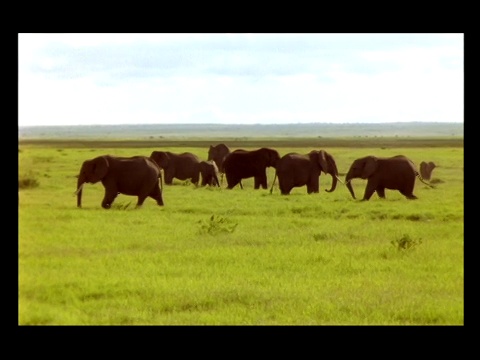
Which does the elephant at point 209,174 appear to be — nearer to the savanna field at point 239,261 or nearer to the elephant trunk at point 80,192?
the savanna field at point 239,261

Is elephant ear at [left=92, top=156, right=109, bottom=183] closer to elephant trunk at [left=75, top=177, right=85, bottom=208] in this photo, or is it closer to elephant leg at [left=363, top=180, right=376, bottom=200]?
elephant trunk at [left=75, top=177, right=85, bottom=208]

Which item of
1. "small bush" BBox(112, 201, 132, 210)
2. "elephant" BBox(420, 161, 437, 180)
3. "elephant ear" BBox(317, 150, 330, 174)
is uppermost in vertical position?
"elephant ear" BBox(317, 150, 330, 174)

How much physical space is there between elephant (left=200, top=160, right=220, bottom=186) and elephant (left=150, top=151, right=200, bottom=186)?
0.26 metres

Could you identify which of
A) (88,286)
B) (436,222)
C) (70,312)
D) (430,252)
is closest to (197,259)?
(88,286)

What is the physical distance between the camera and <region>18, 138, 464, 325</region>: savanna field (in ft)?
32.9

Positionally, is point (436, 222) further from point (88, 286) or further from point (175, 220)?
point (88, 286)

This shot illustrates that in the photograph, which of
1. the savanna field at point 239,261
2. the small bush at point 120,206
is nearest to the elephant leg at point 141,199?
the savanna field at point 239,261

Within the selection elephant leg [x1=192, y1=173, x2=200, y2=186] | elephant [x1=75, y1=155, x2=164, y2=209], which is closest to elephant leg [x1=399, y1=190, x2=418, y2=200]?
elephant [x1=75, y1=155, x2=164, y2=209]

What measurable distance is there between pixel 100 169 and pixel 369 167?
23.1 feet

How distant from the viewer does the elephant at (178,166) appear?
83.1 ft

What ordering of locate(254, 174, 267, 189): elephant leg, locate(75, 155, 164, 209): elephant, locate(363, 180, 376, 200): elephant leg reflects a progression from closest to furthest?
locate(75, 155, 164, 209): elephant → locate(363, 180, 376, 200): elephant leg → locate(254, 174, 267, 189): elephant leg

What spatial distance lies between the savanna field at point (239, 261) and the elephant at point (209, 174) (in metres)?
5.08

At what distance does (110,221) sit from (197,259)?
397 cm

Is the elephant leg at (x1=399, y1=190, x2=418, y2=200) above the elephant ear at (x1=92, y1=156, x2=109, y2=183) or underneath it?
underneath
